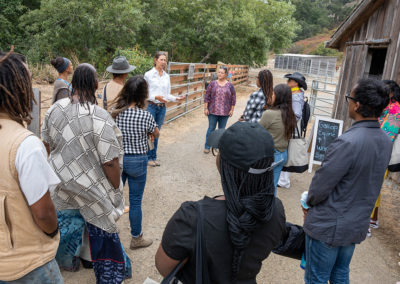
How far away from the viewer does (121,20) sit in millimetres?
13711

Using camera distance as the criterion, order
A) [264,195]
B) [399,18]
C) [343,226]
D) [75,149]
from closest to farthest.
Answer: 1. [264,195]
2. [343,226]
3. [75,149]
4. [399,18]

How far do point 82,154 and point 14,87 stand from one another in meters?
0.87

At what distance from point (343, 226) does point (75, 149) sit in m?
1.99

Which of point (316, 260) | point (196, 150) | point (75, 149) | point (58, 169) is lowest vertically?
point (196, 150)

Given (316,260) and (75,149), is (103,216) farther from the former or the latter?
(316,260)

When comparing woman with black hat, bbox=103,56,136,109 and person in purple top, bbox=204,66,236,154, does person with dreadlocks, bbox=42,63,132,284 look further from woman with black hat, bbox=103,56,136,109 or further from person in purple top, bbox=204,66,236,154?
person in purple top, bbox=204,66,236,154

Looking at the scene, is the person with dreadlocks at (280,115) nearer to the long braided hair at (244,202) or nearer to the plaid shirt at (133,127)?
the plaid shirt at (133,127)

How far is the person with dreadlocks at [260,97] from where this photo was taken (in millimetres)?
4402

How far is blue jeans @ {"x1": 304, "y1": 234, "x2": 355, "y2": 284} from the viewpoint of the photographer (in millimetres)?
2133

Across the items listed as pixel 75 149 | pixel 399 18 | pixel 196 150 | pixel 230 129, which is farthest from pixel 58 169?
pixel 399 18

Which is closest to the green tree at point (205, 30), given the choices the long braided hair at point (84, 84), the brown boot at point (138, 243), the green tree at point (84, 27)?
the green tree at point (84, 27)

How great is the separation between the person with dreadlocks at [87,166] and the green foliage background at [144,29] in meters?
8.67

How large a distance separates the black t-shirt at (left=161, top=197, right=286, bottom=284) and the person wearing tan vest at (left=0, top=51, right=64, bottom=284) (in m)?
0.68

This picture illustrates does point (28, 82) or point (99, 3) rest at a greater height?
point (99, 3)
